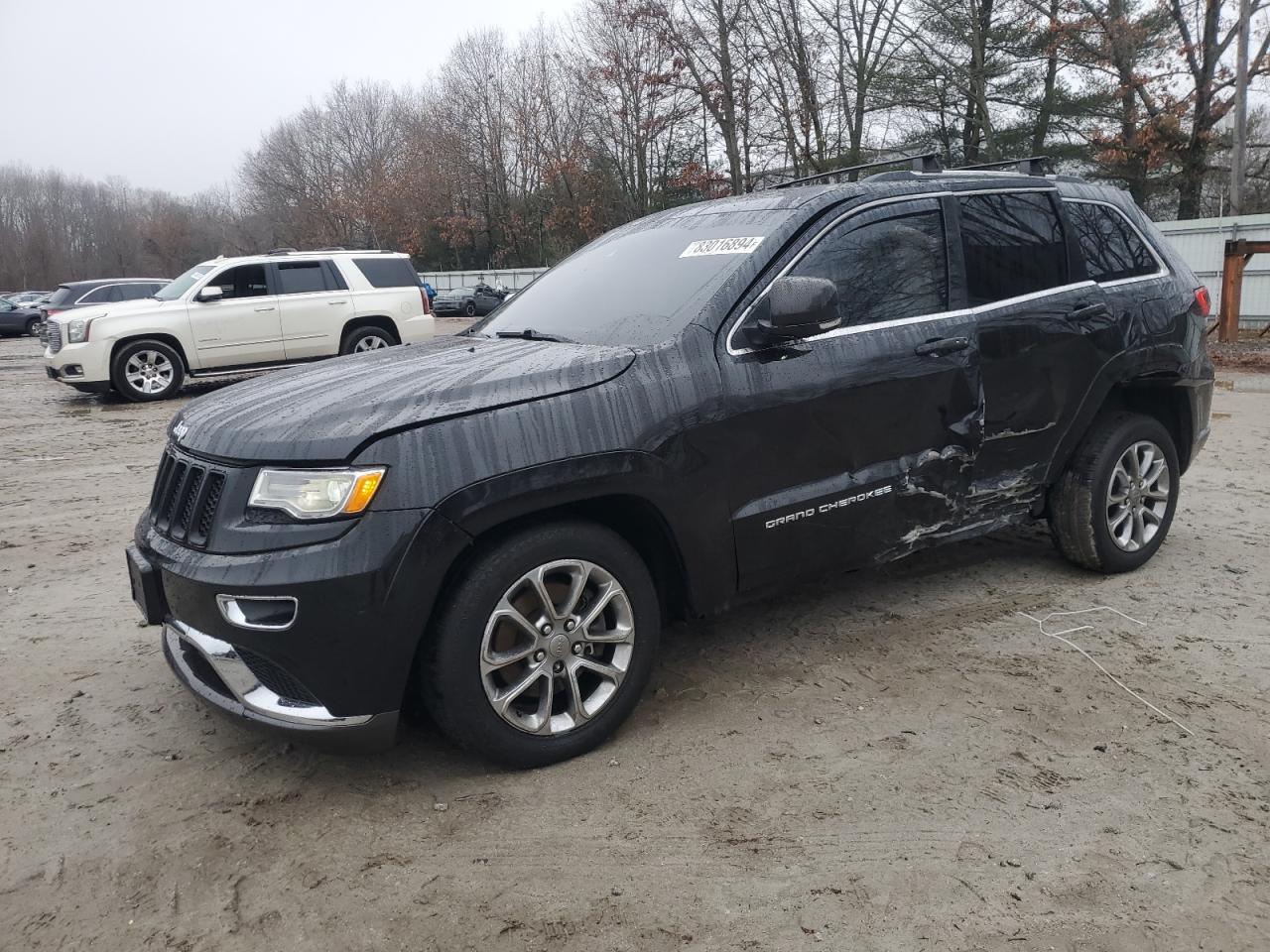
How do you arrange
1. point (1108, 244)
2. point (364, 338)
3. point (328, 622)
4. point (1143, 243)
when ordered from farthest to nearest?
point (364, 338) → point (1143, 243) → point (1108, 244) → point (328, 622)

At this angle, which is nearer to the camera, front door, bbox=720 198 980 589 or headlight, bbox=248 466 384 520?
headlight, bbox=248 466 384 520

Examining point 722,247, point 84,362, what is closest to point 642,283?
point 722,247

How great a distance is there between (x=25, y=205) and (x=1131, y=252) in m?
105

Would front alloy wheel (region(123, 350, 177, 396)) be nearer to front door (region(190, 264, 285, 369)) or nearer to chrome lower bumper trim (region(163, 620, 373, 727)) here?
front door (region(190, 264, 285, 369))

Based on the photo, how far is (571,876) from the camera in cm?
255

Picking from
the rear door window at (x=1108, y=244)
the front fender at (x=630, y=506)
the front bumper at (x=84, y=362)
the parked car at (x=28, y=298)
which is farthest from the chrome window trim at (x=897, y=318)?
the parked car at (x=28, y=298)

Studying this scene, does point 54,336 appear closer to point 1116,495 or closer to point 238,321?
point 238,321

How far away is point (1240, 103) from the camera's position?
22.6 metres

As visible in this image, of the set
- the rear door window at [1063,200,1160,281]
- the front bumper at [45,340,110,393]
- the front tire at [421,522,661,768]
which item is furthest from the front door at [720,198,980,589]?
the front bumper at [45,340,110,393]

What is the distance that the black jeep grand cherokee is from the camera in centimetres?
272

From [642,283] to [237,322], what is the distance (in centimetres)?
1091

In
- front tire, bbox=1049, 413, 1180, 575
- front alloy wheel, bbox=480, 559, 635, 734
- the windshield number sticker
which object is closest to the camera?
front alloy wheel, bbox=480, 559, 635, 734

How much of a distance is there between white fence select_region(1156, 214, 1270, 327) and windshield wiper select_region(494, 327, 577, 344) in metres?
20.5

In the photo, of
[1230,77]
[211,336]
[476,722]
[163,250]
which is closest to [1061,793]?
[476,722]
